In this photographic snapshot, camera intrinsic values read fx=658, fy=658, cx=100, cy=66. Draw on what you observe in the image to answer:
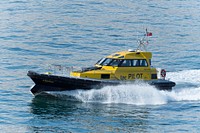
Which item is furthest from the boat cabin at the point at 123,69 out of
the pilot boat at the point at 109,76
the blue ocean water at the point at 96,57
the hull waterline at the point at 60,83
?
the blue ocean water at the point at 96,57

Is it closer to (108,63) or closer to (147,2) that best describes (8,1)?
(147,2)

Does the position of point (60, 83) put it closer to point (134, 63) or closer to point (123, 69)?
point (123, 69)

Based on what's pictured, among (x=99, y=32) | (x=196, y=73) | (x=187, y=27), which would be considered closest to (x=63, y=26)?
(x=99, y=32)

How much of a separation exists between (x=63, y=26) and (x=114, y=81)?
27509 millimetres

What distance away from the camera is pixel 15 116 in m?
34.5

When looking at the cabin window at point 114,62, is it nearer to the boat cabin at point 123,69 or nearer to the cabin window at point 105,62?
the boat cabin at point 123,69

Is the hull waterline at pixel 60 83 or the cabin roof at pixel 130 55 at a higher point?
the cabin roof at pixel 130 55

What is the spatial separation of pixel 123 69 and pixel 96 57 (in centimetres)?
1339

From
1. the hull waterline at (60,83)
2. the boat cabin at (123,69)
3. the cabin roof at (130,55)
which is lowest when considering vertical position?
the hull waterline at (60,83)

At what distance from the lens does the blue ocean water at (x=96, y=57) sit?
34.1 m

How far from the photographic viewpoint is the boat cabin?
39312 mm

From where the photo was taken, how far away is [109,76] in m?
39.5

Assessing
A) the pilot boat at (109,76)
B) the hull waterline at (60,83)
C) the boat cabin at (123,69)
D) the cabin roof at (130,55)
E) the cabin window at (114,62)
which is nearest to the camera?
the hull waterline at (60,83)

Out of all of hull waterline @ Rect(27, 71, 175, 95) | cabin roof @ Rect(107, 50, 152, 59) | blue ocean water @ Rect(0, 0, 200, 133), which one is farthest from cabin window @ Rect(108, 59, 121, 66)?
blue ocean water @ Rect(0, 0, 200, 133)
